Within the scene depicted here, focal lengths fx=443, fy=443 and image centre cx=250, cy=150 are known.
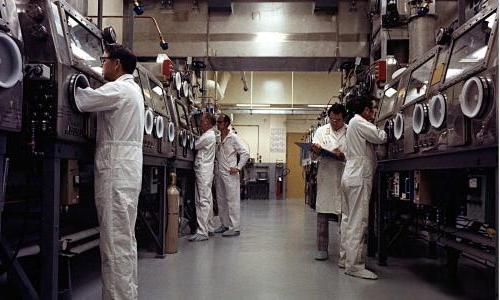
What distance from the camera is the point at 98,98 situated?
219 cm

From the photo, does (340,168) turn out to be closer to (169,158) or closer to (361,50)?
(169,158)

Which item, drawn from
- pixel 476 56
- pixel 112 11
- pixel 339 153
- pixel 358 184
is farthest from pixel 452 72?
pixel 112 11

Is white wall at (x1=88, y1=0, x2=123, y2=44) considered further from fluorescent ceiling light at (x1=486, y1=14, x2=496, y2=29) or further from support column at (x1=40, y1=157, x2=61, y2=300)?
fluorescent ceiling light at (x1=486, y1=14, x2=496, y2=29)

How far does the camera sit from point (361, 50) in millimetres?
Result: 6086

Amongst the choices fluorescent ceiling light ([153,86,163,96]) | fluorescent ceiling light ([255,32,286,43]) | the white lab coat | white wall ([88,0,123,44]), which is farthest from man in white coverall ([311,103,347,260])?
white wall ([88,0,123,44])

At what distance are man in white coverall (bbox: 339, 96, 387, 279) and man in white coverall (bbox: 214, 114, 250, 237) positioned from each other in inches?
90.5

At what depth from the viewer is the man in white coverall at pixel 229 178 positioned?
17.8 feet

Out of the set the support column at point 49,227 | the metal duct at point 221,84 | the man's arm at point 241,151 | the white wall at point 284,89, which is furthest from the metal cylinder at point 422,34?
the white wall at point 284,89

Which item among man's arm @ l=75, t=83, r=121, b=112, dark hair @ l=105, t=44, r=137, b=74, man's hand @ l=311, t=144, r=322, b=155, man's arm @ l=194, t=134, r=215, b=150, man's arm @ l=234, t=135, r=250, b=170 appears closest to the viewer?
man's arm @ l=75, t=83, r=121, b=112

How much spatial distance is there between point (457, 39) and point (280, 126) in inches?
444

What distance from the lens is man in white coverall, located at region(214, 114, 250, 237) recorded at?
5418 millimetres

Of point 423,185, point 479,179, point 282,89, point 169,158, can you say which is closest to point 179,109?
point 169,158

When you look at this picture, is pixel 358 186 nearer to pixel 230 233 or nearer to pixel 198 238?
pixel 198 238

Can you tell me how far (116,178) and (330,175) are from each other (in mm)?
2161
